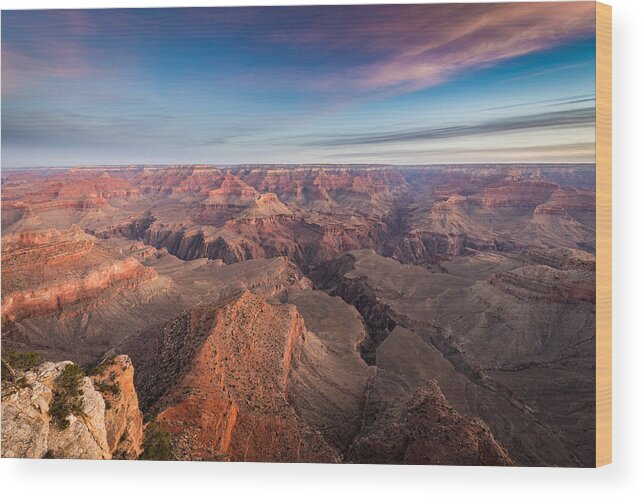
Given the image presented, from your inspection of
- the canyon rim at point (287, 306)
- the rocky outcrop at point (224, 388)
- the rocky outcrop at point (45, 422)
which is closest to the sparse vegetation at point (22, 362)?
the canyon rim at point (287, 306)

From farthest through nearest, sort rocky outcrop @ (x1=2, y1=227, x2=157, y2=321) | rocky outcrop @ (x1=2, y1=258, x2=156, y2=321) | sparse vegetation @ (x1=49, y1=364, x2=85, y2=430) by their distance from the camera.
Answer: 1. rocky outcrop @ (x1=2, y1=227, x2=157, y2=321)
2. rocky outcrop @ (x1=2, y1=258, x2=156, y2=321)
3. sparse vegetation @ (x1=49, y1=364, x2=85, y2=430)

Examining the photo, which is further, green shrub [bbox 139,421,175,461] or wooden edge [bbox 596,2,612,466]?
wooden edge [bbox 596,2,612,466]

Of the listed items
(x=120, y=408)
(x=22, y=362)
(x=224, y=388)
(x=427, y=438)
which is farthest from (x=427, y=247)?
(x=22, y=362)

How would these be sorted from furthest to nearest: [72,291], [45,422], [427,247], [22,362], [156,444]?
[427,247]
[72,291]
[156,444]
[22,362]
[45,422]

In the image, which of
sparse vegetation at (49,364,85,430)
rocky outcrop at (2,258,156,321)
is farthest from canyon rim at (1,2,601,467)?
rocky outcrop at (2,258,156,321)

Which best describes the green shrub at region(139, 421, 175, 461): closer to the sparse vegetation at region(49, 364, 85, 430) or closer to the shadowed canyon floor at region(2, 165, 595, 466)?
the shadowed canyon floor at region(2, 165, 595, 466)

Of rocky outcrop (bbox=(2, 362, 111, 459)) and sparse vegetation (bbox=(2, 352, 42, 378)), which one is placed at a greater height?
sparse vegetation (bbox=(2, 352, 42, 378))

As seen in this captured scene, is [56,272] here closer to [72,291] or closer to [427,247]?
[72,291]
